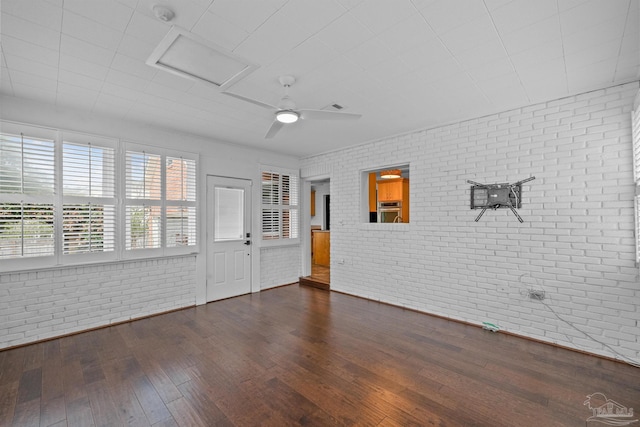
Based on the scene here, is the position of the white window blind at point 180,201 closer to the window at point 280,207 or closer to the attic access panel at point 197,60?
the window at point 280,207

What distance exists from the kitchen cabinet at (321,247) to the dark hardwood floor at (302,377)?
3.85 metres

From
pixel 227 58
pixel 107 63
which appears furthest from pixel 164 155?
pixel 227 58

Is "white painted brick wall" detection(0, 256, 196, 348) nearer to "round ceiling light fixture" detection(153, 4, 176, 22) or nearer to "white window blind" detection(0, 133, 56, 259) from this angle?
"white window blind" detection(0, 133, 56, 259)

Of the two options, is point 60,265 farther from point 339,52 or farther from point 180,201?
point 339,52

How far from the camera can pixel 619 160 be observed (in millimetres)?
2908

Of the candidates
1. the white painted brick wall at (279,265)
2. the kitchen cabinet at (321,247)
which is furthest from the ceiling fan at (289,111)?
the kitchen cabinet at (321,247)

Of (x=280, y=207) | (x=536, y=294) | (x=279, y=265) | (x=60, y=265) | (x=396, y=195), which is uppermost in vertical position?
(x=396, y=195)

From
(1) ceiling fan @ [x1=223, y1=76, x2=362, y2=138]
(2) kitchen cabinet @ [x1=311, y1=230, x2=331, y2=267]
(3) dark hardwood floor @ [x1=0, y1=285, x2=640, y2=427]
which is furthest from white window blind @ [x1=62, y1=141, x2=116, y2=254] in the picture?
(2) kitchen cabinet @ [x1=311, y1=230, x2=331, y2=267]

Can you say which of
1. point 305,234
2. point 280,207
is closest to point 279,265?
point 305,234

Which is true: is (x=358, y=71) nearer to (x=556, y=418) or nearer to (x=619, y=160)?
Answer: (x=619, y=160)

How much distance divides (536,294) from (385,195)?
3.06 metres

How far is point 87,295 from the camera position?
3674mm
